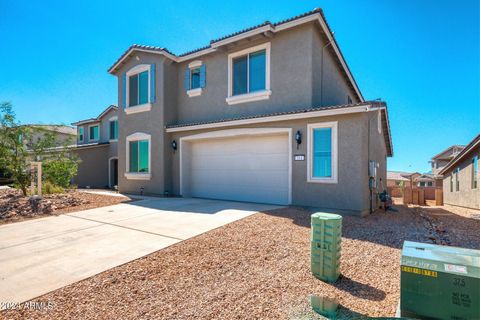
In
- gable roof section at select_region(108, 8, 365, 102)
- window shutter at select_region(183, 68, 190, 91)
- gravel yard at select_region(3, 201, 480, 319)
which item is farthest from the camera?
window shutter at select_region(183, 68, 190, 91)

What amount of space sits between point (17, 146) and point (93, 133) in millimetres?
14381

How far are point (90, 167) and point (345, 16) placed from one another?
1978 centimetres

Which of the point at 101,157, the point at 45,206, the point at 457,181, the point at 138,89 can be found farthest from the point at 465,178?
the point at 101,157

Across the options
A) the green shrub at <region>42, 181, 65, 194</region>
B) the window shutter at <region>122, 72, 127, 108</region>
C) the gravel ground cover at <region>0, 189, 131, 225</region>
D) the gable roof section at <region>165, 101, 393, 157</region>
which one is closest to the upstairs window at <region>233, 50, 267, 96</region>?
the gable roof section at <region>165, 101, 393, 157</region>

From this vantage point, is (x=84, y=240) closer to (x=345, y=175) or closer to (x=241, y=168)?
(x=241, y=168)

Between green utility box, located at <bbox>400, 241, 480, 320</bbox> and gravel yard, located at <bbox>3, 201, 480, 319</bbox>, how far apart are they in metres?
0.62

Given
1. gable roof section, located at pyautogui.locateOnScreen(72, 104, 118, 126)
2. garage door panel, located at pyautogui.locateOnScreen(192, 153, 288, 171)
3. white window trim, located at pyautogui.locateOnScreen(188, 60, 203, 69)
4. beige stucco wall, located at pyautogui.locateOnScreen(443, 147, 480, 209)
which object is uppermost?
white window trim, located at pyautogui.locateOnScreen(188, 60, 203, 69)

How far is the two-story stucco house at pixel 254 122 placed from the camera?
8.30 m

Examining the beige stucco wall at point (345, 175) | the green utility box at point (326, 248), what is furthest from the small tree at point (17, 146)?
the green utility box at point (326, 248)

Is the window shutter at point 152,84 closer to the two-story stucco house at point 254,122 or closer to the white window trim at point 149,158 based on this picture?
the two-story stucco house at point 254,122

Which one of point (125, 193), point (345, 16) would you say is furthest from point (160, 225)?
point (345, 16)

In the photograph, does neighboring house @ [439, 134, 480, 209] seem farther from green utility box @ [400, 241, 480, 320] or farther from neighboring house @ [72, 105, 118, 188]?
neighboring house @ [72, 105, 118, 188]

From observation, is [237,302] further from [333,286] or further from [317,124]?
[317,124]

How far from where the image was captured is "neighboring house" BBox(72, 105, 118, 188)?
753 inches
